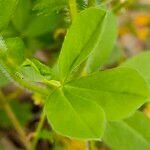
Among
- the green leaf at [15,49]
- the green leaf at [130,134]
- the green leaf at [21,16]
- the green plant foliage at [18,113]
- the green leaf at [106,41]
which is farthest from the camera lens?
the green plant foliage at [18,113]

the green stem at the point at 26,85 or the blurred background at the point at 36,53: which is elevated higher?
the green stem at the point at 26,85

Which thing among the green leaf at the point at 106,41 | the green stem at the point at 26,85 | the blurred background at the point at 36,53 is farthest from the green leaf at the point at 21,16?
the green stem at the point at 26,85

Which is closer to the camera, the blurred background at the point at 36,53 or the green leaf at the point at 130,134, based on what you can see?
the green leaf at the point at 130,134

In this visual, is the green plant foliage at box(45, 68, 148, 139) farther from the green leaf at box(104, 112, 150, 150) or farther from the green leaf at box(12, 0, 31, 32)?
the green leaf at box(12, 0, 31, 32)

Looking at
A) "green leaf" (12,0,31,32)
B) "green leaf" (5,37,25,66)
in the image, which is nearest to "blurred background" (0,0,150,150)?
"green leaf" (12,0,31,32)

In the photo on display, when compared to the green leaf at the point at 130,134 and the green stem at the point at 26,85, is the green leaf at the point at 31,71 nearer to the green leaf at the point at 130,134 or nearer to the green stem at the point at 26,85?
the green stem at the point at 26,85

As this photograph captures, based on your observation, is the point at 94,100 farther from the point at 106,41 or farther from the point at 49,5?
the point at 106,41

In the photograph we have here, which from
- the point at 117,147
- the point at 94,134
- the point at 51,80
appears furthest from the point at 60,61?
the point at 117,147
